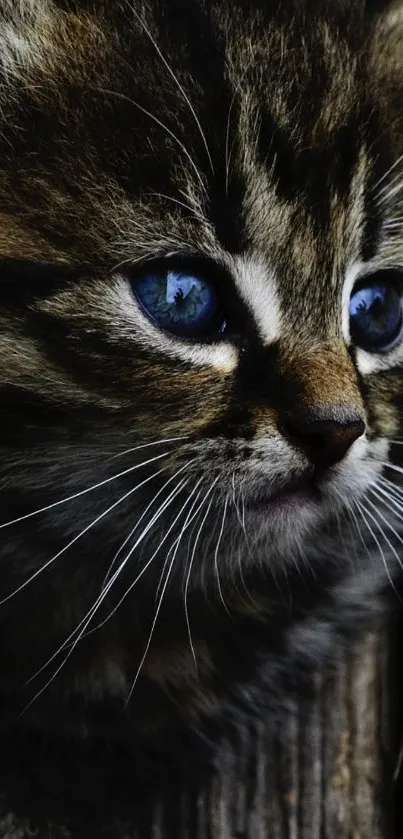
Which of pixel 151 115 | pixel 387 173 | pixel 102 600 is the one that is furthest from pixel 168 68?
pixel 102 600

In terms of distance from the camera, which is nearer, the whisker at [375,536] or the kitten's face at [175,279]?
the kitten's face at [175,279]

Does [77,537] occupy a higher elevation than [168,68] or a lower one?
lower

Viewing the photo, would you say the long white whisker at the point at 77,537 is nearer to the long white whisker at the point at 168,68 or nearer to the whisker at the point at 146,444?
the whisker at the point at 146,444

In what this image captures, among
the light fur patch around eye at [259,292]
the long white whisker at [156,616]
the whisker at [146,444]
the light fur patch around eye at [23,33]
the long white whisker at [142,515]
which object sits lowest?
the long white whisker at [156,616]

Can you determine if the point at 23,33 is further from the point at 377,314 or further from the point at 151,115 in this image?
the point at 377,314

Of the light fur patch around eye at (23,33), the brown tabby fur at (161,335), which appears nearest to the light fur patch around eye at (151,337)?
the brown tabby fur at (161,335)

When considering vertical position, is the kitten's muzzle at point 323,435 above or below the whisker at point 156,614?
above

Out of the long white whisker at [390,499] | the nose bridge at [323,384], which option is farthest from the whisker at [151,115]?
the long white whisker at [390,499]

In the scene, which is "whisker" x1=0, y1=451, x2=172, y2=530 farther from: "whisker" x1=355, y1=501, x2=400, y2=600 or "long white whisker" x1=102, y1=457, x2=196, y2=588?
"whisker" x1=355, y1=501, x2=400, y2=600

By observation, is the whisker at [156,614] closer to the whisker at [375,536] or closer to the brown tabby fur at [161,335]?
the brown tabby fur at [161,335]
